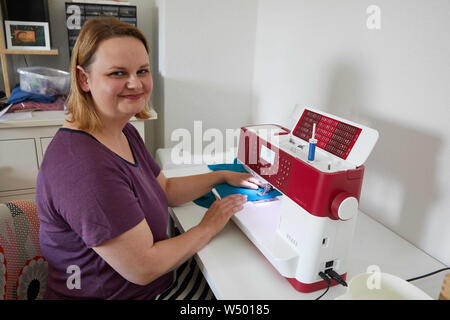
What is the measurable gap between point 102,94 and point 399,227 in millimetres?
1072

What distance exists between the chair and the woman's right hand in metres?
0.49

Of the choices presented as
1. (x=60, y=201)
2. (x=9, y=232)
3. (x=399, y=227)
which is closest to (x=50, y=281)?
(x=9, y=232)

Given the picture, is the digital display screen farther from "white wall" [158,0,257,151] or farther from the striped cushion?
"white wall" [158,0,257,151]

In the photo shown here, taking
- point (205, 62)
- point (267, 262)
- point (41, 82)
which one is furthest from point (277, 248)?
point (41, 82)

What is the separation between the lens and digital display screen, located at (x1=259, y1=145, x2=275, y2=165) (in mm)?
1075

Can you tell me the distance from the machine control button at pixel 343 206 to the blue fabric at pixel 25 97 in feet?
5.77

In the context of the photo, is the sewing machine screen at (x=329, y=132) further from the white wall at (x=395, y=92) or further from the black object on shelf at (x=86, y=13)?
the black object on shelf at (x=86, y=13)

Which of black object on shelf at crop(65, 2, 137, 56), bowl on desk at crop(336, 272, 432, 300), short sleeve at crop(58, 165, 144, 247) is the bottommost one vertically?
bowl on desk at crop(336, 272, 432, 300)

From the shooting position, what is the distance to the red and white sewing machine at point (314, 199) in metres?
0.87

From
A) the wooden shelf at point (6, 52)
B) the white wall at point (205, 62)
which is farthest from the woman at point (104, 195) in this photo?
the wooden shelf at point (6, 52)

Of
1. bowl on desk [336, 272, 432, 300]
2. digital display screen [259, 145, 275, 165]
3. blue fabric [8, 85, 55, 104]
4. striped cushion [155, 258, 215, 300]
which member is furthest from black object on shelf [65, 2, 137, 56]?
bowl on desk [336, 272, 432, 300]

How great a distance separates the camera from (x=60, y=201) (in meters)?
0.88

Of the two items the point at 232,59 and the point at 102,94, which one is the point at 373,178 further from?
the point at 232,59

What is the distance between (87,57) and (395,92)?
0.99 m
